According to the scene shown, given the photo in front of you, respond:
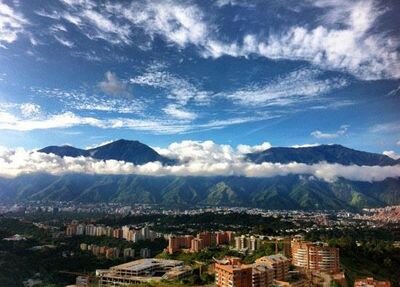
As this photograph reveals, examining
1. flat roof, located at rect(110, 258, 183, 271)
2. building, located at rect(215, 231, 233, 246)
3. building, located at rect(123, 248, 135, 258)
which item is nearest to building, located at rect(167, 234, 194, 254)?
building, located at rect(215, 231, 233, 246)

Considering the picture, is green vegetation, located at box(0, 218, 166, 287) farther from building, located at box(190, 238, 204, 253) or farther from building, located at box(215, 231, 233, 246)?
building, located at box(215, 231, 233, 246)

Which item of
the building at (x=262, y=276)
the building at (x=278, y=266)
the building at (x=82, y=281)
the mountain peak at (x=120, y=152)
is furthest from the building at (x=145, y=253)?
the mountain peak at (x=120, y=152)

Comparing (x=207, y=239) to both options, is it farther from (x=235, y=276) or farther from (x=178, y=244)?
(x=235, y=276)

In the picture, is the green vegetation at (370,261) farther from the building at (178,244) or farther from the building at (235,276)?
the building at (178,244)

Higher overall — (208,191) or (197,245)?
(208,191)

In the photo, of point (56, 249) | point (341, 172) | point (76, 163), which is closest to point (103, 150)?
point (76, 163)

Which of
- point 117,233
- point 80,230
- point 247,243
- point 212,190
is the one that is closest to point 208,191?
point 212,190

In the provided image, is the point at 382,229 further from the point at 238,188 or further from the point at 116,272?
the point at 238,188

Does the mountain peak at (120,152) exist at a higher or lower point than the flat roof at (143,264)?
higher

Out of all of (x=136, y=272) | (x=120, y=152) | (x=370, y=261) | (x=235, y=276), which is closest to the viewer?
(x=235, y=276)
